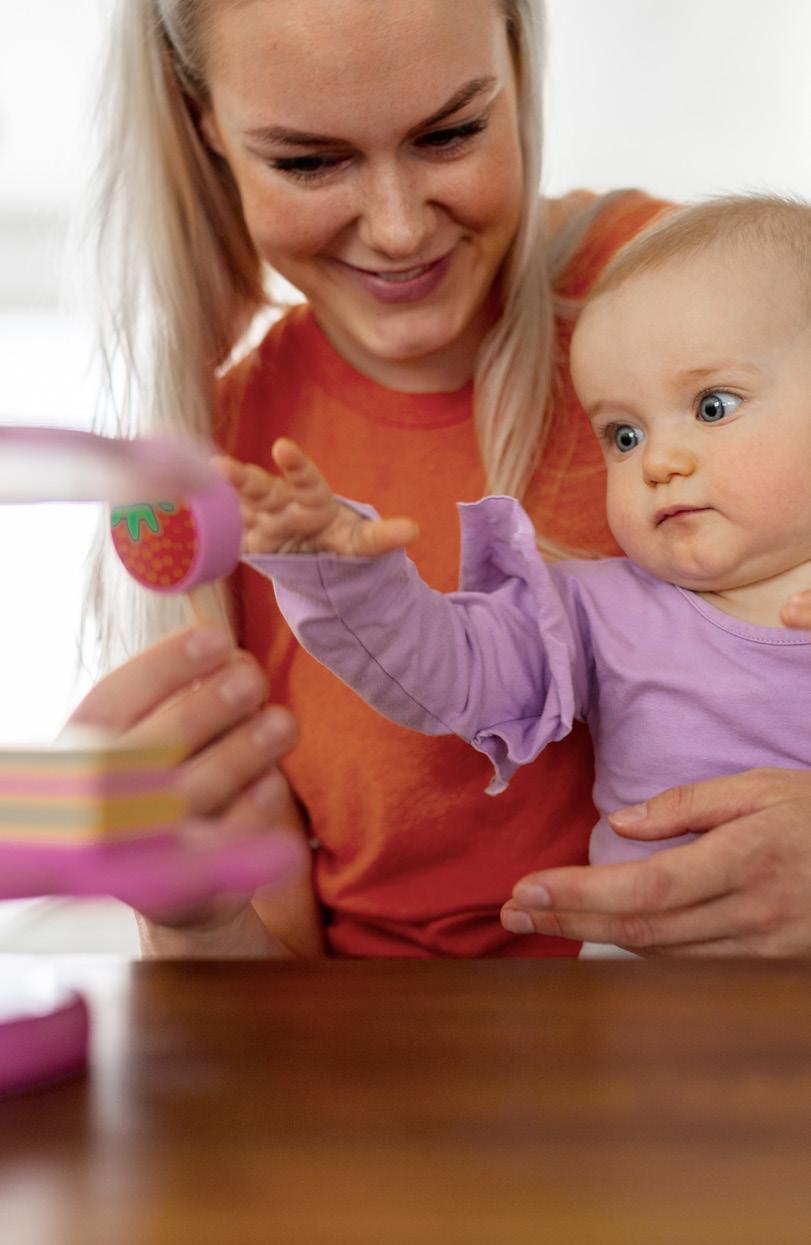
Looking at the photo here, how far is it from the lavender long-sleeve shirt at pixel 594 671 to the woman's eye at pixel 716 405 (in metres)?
0.15

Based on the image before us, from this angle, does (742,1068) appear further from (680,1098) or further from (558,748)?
(558,748)

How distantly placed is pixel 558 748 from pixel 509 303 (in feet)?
1.39

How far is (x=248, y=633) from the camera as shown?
1394 mm

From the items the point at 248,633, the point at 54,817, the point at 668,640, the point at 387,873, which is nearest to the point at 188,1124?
the point at 54,817

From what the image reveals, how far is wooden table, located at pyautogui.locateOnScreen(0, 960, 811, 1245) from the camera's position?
468 millimetres

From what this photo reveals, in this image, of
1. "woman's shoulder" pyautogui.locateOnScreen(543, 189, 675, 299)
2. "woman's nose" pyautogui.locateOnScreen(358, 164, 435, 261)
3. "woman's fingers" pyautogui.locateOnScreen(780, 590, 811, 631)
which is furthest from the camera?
"woman's shoulder" pyautogui.locateOnScreen(543, 189, 675, 299)

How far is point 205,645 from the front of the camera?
25.5 inches

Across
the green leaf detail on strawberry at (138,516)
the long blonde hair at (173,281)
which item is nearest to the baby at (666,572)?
the long blonde hair at (173,281)

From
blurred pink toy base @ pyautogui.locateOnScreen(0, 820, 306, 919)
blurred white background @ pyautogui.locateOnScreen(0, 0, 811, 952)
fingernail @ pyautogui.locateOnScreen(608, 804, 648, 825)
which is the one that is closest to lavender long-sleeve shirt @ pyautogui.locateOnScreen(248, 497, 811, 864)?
fingernail @ pyautogui.locateOnScreen(608, 804, 648, 825)

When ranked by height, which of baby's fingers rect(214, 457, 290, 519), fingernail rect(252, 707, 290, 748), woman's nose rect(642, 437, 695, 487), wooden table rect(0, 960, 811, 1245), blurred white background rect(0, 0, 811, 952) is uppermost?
blurred white background rect(0, 0, 811, 952)

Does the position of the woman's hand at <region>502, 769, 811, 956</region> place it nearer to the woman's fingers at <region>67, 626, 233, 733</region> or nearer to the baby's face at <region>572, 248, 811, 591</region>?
the baby's face at <region>572, 248, 811, 591</region>

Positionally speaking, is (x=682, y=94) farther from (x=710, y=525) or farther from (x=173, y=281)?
(x=710, y=525)

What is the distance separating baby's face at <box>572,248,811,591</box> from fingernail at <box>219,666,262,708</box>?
459 millimetres

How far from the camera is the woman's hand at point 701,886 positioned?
90cm
